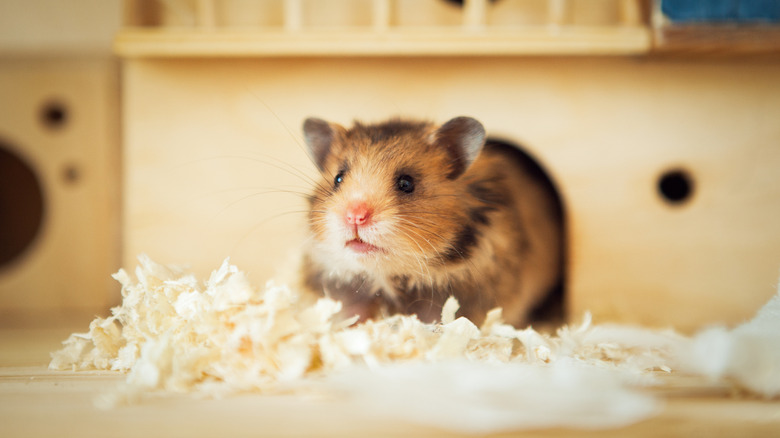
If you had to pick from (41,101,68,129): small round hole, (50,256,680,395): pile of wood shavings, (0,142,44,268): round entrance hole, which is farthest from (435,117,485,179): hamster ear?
(0,142,44,268): round entrance hole

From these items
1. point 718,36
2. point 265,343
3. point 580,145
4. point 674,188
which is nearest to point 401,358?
point 265,343

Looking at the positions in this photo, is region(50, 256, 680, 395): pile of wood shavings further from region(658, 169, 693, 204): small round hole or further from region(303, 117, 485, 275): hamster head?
region(658, 169, 693, 204): small round hole

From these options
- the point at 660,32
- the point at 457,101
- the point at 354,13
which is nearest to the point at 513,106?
the point at 457,101

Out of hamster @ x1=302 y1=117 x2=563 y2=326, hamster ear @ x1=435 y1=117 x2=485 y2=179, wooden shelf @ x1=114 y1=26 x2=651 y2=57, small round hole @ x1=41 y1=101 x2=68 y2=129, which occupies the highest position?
wooden shelf @ x1=114 y1=26 x2=651 y2=57

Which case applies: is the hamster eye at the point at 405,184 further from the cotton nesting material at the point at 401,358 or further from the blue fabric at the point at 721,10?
the blue fabric at the point at 721,10

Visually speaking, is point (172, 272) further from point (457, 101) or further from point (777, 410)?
point (777, 410)

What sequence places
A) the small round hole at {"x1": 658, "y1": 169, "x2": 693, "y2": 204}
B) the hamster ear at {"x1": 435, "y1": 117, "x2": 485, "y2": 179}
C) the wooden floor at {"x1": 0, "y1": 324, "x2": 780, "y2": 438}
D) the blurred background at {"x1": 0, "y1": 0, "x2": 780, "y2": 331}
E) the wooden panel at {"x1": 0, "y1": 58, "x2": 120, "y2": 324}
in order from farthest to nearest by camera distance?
the small round hole at {"x1": 658, "y1": 169, "x2": 693, "y2": 204} → the wooden panel at {"x1": 0, "y1": 58, "x2": 120, "y2": 324} → the blurred background at {"x1": 0, "y1": 0, "x2": 780, "y2": 331} → the hamster ear at {"x1": 435, "y1": 117, "x2": 485, "y2": 179} → the wooden floor at {"x1": 0, "y1": 324, "x2": 780, "y2": 438}
